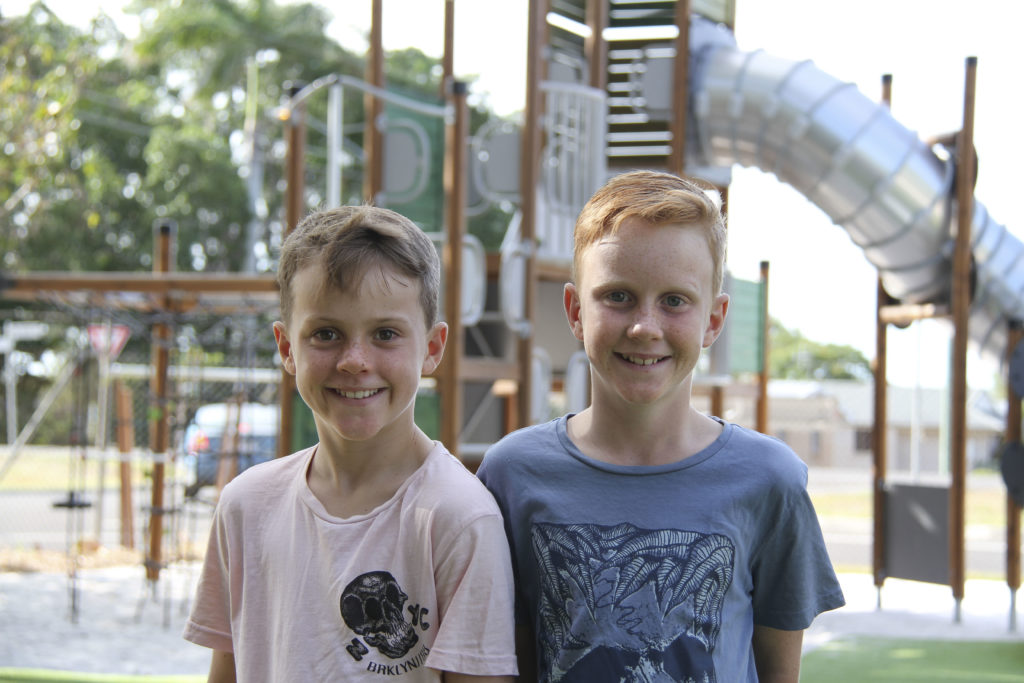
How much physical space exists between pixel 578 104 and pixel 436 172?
5.38 feet

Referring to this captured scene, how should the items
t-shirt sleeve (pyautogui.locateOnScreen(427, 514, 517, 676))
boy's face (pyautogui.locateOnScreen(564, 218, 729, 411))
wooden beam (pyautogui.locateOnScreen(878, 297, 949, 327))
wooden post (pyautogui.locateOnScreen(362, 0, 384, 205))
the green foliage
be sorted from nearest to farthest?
1. t-shirt sleeve (pyautogui.locateOnScreen(427, 514, 517, 676))
2. boy's face (pyautogui.locateOnScreen(564, 218, 729, 411))
3. wooden post (pyautogui.locateOnScreen(362, 0, 384, 205))
4. wooden beam (pyautogui.locateOnScreen(878, 297, 949, 327))
5. the green foliage

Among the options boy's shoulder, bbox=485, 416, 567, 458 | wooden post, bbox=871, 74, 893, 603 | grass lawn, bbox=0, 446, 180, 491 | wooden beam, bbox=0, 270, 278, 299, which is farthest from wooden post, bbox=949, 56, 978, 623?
grass lawn, bbox=0, 446, 180, 491

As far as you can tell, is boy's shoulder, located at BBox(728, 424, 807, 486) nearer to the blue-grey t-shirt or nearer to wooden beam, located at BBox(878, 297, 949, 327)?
the blue-grey t-shirt

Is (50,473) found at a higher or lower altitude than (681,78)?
lower

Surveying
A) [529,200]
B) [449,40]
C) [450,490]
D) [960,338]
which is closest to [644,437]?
[450,490]

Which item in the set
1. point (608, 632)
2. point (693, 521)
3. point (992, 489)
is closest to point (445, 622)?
point (608, 632)

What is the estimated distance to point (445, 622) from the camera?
5.57 ft

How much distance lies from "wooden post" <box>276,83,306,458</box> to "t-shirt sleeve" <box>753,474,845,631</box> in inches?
183

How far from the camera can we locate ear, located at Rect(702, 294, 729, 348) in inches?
74.9

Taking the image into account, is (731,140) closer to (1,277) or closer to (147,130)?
(1,277)

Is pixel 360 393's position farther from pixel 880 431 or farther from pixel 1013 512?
pixel 880 431

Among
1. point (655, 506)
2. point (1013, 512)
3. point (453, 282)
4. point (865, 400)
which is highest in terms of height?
point (453, 282)

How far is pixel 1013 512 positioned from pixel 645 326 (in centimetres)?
710

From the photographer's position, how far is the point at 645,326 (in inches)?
69.5
